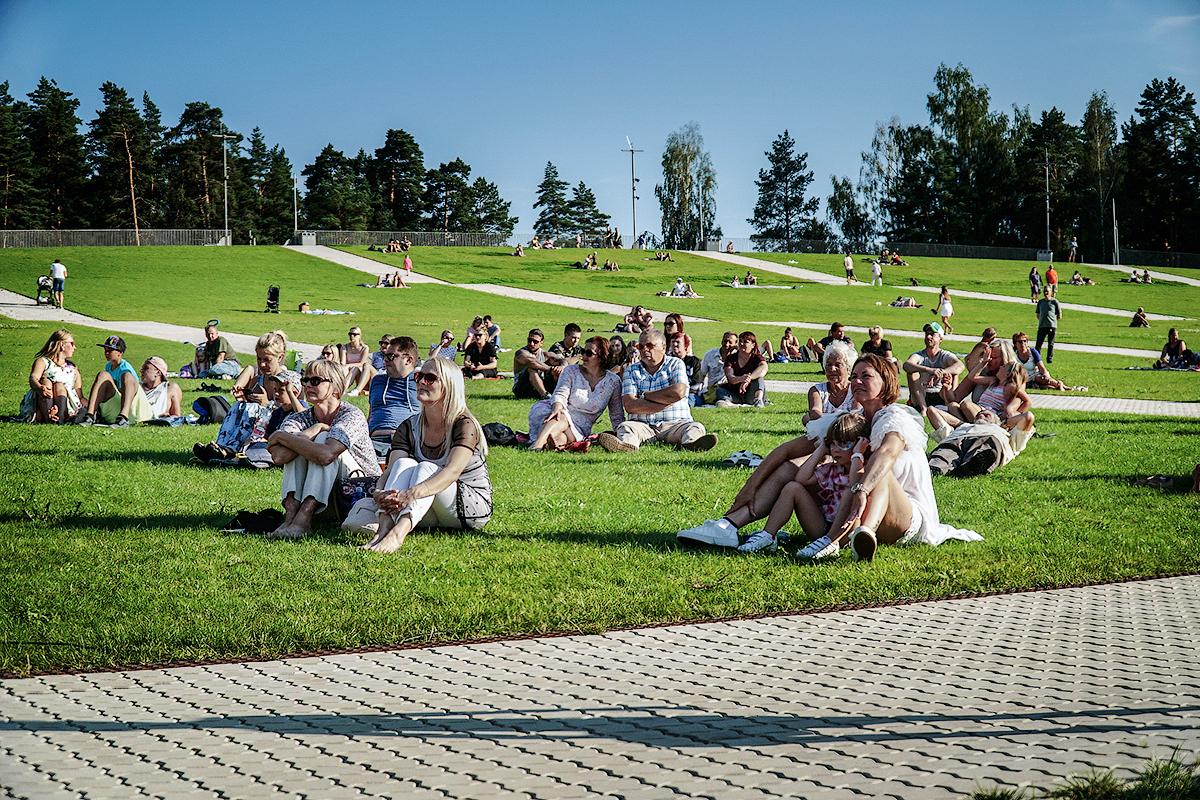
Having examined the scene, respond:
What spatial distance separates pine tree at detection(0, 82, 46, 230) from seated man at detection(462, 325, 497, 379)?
2276 inches

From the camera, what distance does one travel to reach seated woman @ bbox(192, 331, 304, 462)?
959cm

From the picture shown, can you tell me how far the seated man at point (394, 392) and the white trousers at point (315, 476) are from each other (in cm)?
267

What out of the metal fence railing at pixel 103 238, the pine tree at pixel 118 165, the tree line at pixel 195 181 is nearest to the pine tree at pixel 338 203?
the tree line at pixel 195 181

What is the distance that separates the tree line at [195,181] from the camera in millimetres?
74625

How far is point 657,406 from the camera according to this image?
12047mm

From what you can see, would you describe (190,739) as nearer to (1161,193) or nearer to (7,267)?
(7,267)

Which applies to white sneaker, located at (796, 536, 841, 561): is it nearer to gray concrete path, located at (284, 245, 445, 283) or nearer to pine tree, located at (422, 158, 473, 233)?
gray concrete path, located at (284, 245, 445, 283)

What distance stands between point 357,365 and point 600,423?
4762mm

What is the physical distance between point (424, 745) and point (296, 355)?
46.3ft

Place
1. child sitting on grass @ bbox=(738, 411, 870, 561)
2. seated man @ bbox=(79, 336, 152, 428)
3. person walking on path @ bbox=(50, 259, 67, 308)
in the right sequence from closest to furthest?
child sitting on grass @ bbox=(738, 411, 870, 561) → seated man @ bbox=(79, 336, 152, 428) → person walking on path @ bbox=(50, 259, 67, 308)

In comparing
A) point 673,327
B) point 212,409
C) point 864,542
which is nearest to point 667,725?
point 864,542

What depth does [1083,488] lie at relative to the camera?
960 centimetres

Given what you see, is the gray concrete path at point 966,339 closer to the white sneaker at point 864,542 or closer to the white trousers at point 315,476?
the white sneaker at point 864,542

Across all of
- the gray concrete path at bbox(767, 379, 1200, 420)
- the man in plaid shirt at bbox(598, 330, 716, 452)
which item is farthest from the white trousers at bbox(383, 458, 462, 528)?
the gray concrete path at bbox(767, 379, 1200, 420)
